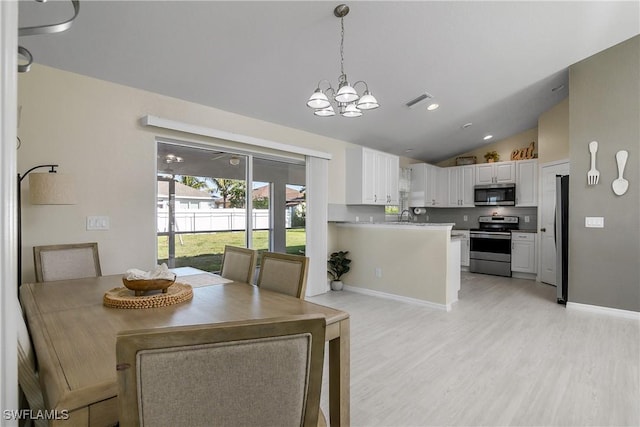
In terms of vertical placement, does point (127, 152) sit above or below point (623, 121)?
below

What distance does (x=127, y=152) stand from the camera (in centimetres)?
308

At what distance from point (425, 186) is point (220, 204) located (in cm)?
458

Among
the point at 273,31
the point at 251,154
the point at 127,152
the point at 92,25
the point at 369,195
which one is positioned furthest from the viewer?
the point at 369,195

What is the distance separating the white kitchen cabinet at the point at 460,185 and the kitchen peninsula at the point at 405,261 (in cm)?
295

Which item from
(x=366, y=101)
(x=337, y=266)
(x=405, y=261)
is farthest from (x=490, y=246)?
(x=366, y=101)

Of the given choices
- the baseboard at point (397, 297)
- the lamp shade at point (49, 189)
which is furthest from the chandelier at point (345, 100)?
the baseboard at point (397, 297)

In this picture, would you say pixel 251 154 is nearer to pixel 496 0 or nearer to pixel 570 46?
pixel 496 0

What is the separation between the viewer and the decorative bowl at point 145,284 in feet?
5.60

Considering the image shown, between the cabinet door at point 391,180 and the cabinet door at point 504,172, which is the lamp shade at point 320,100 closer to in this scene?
the cabinet door at point 391,180

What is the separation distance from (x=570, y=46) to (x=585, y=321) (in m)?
3.03

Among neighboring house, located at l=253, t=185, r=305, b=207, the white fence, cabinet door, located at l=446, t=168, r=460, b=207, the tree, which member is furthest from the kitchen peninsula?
cabinet door, located at l=446, t=168, r=460, b=207

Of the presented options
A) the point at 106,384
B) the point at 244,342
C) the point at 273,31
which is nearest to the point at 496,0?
the point at 273,31

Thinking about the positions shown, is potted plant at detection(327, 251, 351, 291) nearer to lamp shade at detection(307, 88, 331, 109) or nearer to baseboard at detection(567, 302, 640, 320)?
baseboard at detection(567, 302, 640, 320)

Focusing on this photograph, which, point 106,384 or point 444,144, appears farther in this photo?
point 444,144
